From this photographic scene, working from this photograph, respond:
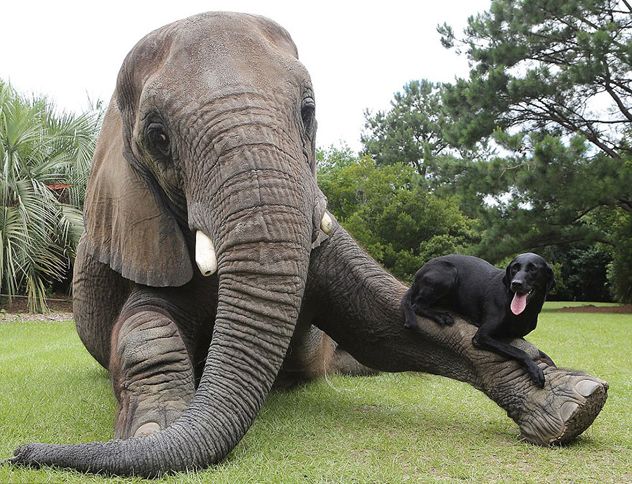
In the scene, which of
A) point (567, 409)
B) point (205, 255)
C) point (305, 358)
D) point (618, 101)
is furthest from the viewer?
point (618, 101)

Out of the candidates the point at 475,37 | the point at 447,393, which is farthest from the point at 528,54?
the point at 447,393

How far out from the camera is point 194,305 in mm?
4496

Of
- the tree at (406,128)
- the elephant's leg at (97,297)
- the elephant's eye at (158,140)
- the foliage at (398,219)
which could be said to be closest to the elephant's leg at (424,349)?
the elephant's leg at (97,297)

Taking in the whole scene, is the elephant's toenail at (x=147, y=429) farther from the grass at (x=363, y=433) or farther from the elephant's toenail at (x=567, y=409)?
the elephant's toenail at (x=567, y=409)

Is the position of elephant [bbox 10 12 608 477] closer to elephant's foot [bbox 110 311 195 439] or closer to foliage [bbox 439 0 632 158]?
elephant's foot [bbox 110 311 195 439]

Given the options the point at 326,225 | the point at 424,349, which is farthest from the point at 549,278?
the point at 326,225

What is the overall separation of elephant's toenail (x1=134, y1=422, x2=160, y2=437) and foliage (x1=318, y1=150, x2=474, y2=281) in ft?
75.4

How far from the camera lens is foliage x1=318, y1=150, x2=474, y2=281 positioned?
89.2ft

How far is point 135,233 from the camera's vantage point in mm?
4301

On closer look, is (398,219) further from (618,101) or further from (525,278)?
(525,278)

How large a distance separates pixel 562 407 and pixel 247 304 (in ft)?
Result: 5.74

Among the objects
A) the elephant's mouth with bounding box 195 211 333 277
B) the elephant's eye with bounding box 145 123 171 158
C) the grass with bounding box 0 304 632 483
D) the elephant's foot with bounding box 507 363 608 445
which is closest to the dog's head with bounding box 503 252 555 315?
the elephant's foot with bounding box 507 363 608 445

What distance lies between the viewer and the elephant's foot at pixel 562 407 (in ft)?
12.6

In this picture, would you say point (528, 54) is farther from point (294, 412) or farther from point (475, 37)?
point (294, 412)
